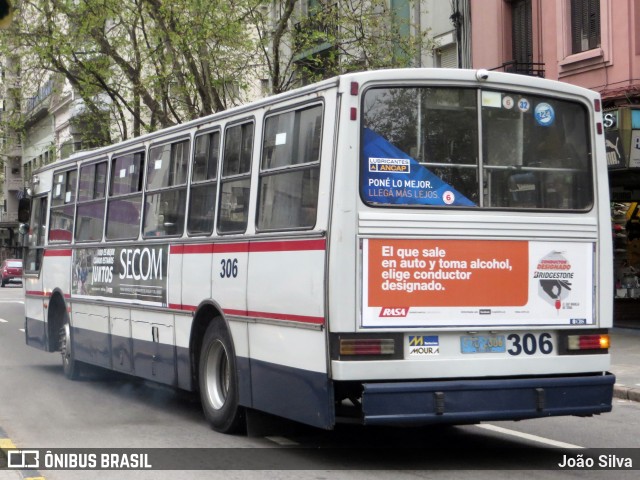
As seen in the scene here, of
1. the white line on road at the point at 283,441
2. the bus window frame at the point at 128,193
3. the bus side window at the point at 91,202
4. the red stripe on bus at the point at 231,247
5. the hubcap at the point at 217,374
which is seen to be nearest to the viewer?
the white line on road at the point at 283,441

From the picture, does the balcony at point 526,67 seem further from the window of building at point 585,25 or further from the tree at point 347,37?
the tree at point 347,37

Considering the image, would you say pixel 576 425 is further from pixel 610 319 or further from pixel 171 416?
pixel 171 416

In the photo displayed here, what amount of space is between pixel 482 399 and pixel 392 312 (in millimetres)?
933

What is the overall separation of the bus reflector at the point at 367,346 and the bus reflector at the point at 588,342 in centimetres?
158

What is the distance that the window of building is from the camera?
20.9 meters

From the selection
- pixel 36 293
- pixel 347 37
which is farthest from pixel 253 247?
pixel 347 37

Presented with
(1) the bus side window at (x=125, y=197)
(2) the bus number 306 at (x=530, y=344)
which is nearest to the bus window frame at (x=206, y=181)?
(1) the bus side window at (x=125, y=197)

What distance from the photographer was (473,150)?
9031 mm

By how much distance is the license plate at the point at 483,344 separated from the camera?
8758 mm

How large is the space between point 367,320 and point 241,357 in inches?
74.3

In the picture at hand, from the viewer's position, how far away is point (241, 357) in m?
9.99

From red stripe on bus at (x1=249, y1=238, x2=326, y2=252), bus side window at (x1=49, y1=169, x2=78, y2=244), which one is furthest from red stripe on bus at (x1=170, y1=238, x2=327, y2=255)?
bus side window at (x1=49, y1=169, x2=78, y2=244)

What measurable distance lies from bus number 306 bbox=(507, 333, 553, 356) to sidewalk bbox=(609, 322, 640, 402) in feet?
16.4

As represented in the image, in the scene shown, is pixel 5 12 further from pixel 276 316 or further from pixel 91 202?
pixel 91 202
